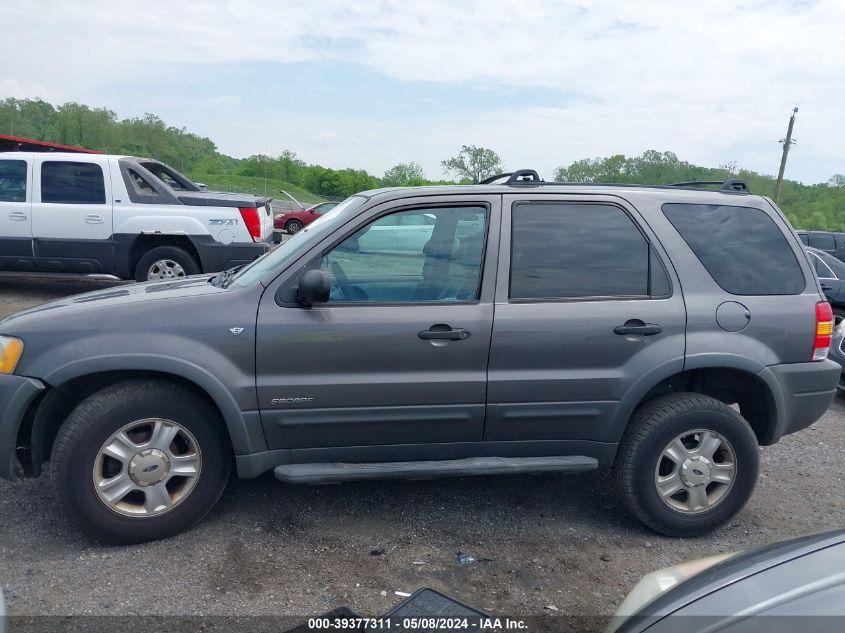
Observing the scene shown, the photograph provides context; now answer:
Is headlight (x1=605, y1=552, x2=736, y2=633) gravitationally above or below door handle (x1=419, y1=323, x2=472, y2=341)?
below

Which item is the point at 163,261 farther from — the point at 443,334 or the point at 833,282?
the point at 833,282

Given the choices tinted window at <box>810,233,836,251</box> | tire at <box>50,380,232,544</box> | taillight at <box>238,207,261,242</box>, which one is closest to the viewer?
tire at <box>50,380,232,544</box>

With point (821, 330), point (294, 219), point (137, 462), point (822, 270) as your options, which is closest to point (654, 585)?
point (821, 330)

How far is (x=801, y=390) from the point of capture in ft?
13.4

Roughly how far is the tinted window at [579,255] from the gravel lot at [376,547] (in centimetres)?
133

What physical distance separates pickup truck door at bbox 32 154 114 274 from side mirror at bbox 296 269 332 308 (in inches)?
271

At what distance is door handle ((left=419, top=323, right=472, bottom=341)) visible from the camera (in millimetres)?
3753

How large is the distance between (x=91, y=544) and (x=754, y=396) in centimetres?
367

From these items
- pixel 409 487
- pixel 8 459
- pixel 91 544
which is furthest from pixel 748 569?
pixel 8 459

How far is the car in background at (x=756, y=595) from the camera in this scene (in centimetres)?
188

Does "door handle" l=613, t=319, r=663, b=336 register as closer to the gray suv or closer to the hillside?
the gray suv

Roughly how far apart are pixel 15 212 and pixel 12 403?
7037 mm

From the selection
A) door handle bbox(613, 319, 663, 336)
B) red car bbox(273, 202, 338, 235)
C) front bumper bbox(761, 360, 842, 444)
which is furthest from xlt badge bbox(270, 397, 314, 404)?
red car bbox(273, 202, 338, 235)

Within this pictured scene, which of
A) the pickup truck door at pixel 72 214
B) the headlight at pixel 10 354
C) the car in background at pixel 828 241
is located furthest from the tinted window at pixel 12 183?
the car in background at pixel 828 241
